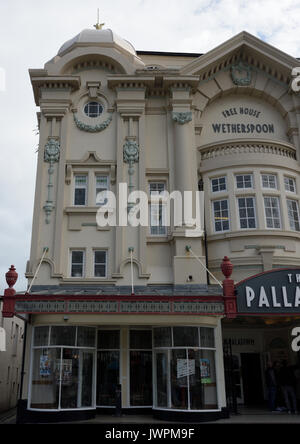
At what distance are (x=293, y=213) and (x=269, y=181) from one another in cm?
181

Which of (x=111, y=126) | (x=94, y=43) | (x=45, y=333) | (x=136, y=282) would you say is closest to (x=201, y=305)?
(x=136, y=282)

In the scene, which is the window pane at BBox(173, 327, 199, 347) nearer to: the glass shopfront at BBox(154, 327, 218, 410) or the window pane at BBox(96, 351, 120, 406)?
the glass shopfront at BBox(154, 327, 218, 410)

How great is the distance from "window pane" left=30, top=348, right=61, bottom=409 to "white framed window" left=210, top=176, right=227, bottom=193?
979cm

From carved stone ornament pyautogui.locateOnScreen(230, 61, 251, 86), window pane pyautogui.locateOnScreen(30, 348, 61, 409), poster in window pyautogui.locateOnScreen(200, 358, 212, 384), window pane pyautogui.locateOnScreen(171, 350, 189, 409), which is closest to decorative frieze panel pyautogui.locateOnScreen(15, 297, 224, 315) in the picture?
window pane pyautogui.locateOnScreen(30, 348, 61, 409)

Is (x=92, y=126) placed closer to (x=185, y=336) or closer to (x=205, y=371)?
(x=185, y=336)

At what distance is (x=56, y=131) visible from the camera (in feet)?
68.4

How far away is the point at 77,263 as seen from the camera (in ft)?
63.5

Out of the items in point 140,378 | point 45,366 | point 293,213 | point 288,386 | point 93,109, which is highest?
point 93,109

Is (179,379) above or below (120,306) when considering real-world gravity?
below

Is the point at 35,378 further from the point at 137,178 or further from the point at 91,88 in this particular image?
the point at 91,88

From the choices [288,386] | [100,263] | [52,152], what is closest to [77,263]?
[100,263]

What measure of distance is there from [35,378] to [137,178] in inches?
370

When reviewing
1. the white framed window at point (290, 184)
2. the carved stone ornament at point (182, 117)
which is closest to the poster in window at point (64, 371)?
the carved stone ornament at point (182, 117)

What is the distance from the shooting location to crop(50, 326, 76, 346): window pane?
16.8 m
